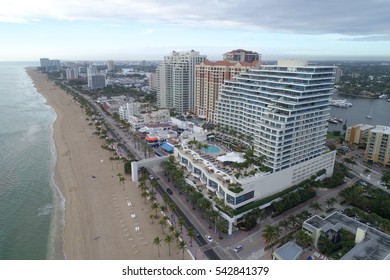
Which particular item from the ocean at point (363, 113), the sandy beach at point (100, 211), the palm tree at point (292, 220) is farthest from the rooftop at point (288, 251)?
the ocean at point (363, 113)

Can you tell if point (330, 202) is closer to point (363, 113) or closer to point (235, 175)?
point (235, 175)

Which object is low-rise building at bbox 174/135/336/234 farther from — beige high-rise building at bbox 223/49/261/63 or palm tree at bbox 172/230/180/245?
beige high-rise building at bbox 223/49/261/63

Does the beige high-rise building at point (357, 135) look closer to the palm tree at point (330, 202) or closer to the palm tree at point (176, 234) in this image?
the palm tree at point (330, 202)

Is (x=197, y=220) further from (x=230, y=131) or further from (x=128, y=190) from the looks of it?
(x=230, y=131)

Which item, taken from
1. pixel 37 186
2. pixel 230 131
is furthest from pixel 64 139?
pixel 230 131

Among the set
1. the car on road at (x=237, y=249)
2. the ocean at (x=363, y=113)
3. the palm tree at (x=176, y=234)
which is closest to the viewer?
the palm tree at (x=176, y=234)

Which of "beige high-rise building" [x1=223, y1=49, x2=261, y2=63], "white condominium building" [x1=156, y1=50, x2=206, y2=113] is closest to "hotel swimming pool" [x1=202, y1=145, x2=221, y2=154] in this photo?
"white condominium building" [x1=156, y1=50, x2=206, y2=113]
